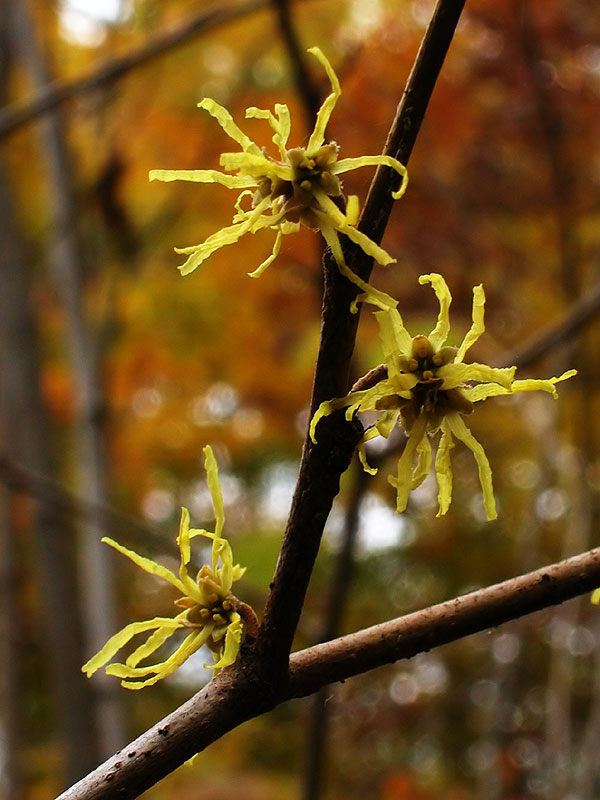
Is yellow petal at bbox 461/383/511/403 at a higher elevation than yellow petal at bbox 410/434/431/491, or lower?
higher

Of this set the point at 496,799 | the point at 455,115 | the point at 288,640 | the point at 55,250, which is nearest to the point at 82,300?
the point at 55,250

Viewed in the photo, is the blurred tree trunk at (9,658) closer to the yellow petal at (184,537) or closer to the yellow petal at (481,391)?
the yellow petal at (184,537)

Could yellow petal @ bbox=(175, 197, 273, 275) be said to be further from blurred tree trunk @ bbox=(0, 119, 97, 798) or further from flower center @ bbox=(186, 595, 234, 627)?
blurred tree trunk @ bbox=(0, 119, 97, 798)

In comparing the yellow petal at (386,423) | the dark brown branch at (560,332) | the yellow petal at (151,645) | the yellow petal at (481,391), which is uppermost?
the yellow petal at (386,423)

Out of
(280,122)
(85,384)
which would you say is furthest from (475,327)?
(85,384)

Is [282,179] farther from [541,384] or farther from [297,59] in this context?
[297,59]

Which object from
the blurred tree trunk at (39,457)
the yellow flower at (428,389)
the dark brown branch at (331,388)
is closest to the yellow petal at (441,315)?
the yellow flower at (428,389)

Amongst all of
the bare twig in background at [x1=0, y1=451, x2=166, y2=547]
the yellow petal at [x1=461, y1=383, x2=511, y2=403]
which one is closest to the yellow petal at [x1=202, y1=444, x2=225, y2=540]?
the yellow petal at [x1=461, y1=383, x2=511, y2=403]
